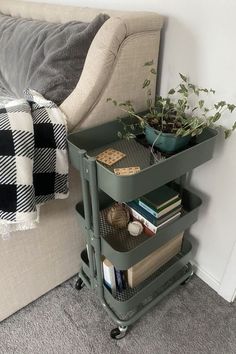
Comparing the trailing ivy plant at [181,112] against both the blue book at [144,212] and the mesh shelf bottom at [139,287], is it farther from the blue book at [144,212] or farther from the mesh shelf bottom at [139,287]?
the mesh shelf bottom at [139,287]

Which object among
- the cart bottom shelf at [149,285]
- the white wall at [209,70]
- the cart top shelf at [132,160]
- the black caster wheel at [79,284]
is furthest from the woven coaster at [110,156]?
the black caster wheel at [79,284]

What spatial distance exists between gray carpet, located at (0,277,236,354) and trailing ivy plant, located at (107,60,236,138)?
70cm

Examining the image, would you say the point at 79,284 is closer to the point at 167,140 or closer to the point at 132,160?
the point at 132,160

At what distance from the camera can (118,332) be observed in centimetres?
96

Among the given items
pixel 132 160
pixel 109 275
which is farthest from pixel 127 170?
pixel 109 275

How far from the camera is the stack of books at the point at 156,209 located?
2.75 feet

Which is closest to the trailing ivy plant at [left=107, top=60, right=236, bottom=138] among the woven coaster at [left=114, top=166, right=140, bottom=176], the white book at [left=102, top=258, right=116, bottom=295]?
the woven coaster at [left=114, top=166, right=140, bottom=176]

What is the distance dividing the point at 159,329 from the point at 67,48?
3.39 ft

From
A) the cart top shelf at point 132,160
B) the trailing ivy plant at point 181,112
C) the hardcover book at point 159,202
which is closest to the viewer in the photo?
the cart top shelf at point 132,160

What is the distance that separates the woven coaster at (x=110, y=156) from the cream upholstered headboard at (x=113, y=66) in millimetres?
103

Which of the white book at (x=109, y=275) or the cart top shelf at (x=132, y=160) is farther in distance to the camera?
the white book at (x=109, y=275)

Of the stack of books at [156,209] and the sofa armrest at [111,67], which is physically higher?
the sofa armrest at [111,67]

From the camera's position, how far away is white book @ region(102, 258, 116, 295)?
2.99 ft

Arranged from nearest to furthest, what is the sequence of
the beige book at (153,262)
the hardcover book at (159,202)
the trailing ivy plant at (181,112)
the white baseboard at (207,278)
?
the trailing ivy plant at (181,112), the hardcover book at (159,202), the beige book at (153,262), the white baseboard at (207,278)
